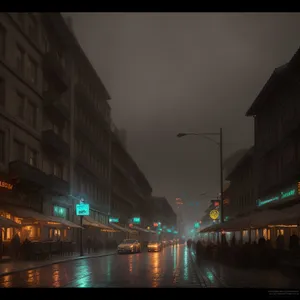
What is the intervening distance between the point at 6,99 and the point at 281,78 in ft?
63.1

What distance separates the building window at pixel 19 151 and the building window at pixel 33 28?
8909 mm

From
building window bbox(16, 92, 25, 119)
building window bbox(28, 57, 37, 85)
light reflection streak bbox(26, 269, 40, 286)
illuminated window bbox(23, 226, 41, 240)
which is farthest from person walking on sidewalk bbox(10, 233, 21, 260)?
building window bbox(28, 57, 37, 85)

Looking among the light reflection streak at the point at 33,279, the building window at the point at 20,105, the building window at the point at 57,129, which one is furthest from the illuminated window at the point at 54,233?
the light reflection streak at the point at 33,279

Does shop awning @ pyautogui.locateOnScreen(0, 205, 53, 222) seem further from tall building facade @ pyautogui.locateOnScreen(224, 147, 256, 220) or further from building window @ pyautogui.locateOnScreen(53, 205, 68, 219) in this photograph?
tall building facade @ pyautogui.locateOnScreen(224, 147, 256, 220)

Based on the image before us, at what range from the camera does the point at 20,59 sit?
126 ft

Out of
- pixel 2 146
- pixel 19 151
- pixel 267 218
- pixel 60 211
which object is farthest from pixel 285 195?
pixel 60 211

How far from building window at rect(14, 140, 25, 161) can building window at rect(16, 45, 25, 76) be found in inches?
208

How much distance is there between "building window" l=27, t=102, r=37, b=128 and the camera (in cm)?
4000

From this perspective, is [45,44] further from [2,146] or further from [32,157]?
[2,146]

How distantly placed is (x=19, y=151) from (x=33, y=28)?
1037cm

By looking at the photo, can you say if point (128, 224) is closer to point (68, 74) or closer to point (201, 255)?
point (68, 74)

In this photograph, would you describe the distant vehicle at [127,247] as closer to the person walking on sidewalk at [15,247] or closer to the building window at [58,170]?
the building window at [58,170]
